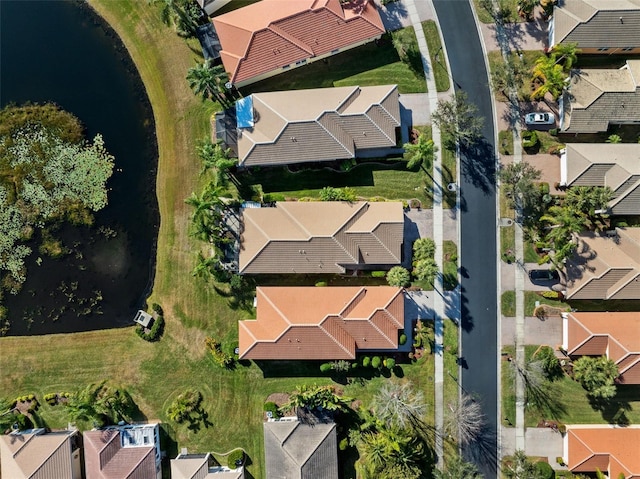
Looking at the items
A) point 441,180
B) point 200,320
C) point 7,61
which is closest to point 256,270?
point 200,320

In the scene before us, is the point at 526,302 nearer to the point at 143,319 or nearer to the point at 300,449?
the point at 300,449

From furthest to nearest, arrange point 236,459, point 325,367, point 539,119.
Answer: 1. point 539,119
2. point 236,459
3. point 325,367

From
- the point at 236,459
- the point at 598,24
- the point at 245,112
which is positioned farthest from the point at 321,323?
the point at 598,24

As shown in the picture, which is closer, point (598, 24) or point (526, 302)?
point (598, 24)

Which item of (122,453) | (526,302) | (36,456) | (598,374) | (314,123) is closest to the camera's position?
(598,374)

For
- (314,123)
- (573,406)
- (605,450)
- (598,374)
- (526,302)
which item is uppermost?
(314,123)

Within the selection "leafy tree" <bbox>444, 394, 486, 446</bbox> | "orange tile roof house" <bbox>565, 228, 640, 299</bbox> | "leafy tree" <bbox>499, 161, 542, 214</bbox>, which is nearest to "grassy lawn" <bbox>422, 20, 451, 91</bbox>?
"leafy tree" <bbox>499, 161, 542, 214</bbox>

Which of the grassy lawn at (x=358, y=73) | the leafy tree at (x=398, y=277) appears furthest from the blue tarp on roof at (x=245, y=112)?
the leafy tree at (x=398, y=277)

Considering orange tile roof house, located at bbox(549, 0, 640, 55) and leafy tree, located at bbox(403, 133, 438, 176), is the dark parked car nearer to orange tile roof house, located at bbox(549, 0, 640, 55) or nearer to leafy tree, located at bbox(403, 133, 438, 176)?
leafy tree, located at bbox(403, 133, 438, 176)
